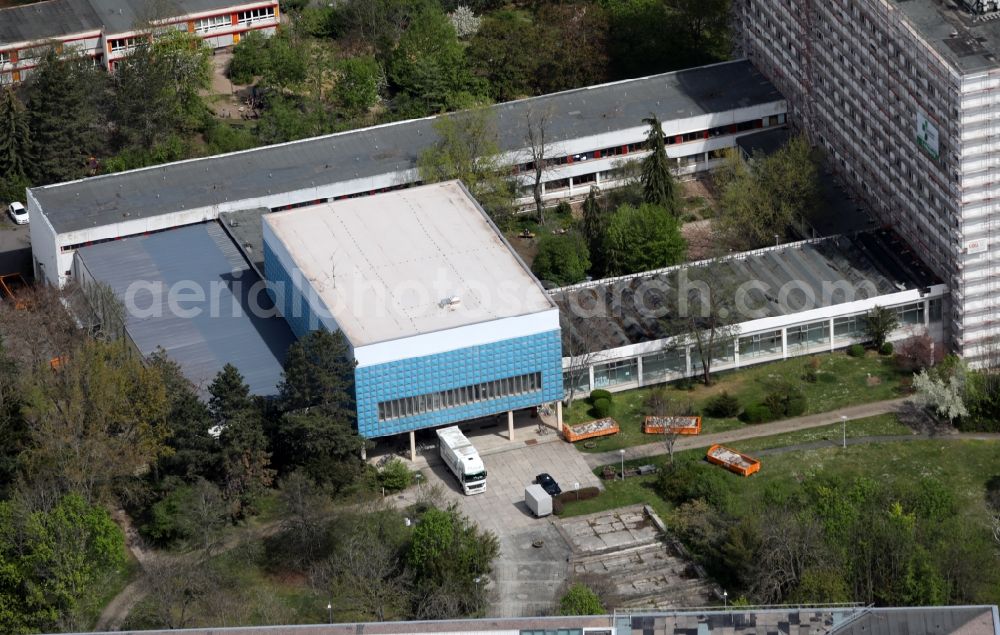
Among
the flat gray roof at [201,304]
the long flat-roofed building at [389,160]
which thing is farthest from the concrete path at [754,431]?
the long flat-roofed building at [389,160]

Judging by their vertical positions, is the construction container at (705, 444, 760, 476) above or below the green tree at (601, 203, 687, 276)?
below

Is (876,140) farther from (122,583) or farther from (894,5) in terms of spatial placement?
(122,583)

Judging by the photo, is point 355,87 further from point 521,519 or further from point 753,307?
point 521,519

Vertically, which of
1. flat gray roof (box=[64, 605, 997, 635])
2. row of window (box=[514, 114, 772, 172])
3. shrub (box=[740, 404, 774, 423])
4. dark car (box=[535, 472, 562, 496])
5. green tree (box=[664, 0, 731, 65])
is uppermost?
green tree (box=[664, 0, 731, 65])

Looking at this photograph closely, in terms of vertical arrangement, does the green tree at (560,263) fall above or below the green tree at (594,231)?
below

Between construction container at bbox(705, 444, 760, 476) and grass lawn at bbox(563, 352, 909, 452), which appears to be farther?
grass lawn at bbox(563, 352, 909, 452)

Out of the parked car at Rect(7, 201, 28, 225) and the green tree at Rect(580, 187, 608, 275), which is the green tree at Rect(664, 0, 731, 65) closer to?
the green tree at Rect(580, 187, 608, 275)

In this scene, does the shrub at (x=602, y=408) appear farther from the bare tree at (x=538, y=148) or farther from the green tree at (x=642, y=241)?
the bare tree at (x=538, y=148)

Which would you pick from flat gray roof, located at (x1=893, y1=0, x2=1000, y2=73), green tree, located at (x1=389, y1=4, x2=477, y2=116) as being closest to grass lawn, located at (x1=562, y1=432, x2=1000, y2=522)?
flat gray roof, located at (x1=893, y1=0, x2=1000, y2=73)
